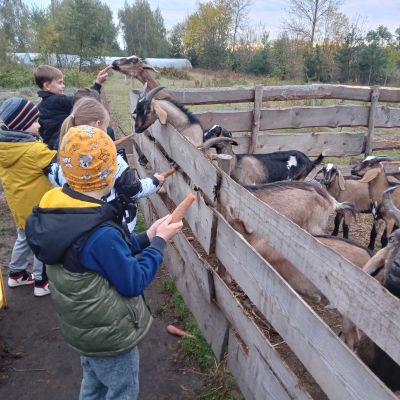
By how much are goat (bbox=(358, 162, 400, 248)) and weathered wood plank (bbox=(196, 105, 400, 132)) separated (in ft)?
5.92

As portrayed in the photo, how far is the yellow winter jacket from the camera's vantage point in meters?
3.44

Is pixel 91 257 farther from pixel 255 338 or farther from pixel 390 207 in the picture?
pixel 390 207

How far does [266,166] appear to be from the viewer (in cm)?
611

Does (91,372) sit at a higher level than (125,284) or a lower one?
lower

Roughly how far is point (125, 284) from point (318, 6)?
136 feet

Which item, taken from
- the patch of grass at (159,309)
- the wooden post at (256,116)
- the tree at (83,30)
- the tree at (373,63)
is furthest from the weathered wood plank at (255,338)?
the tree at (83,30)

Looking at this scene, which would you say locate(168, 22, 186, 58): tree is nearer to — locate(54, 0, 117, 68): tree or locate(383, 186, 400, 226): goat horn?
locate(54, 0, 117, 68): tree

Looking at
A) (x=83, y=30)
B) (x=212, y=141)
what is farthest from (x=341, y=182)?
(x=83, y=30)

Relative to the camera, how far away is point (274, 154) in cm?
627

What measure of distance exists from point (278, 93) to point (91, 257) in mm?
5947

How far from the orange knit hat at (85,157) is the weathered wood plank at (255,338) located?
138 cm

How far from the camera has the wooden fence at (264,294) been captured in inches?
59.5

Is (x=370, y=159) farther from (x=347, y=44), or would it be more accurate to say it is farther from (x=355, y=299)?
(x=347, y=44)

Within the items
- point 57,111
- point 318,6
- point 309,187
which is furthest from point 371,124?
point 318,6
